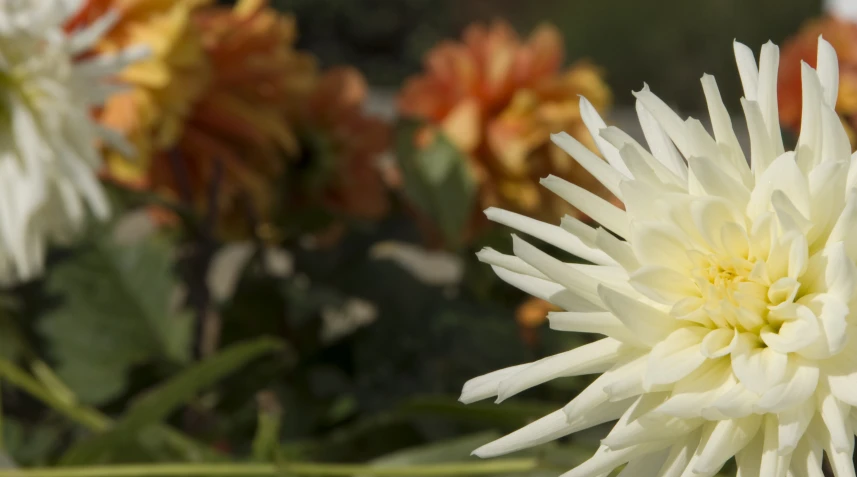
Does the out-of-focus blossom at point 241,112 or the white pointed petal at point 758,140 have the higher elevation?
the out-of-focus blossom at point 241,112

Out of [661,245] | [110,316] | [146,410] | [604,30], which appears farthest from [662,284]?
[604,30]

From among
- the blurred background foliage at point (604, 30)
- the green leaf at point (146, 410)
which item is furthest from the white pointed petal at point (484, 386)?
the blurred background foliage at point (604, 30)

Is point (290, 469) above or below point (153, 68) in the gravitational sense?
below

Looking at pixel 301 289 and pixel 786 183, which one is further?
pixel 301 289

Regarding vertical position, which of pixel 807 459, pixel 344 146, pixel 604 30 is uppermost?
pixel 604 30

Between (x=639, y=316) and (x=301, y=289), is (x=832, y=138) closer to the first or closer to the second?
(x=639, y=316)

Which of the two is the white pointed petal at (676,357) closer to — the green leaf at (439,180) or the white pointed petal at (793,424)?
the white pointed petal at (793,424)

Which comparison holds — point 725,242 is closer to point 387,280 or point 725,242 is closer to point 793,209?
point 793,209
